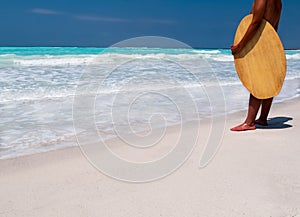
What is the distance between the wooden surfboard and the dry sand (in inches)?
30.3

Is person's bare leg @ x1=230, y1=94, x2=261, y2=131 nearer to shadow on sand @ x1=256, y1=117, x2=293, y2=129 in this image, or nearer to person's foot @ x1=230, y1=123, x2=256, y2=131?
person's foot @ x1=230, y1=123, x2=256, y2=131

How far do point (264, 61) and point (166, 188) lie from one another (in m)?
1.89

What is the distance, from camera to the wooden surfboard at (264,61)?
3152 mm

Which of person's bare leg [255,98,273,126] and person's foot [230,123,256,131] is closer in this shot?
person's foot [230,123,256,131]

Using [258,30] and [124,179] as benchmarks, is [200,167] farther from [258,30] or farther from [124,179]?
[258,30]

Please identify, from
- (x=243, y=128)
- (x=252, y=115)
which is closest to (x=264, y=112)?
(x=252, y=115)

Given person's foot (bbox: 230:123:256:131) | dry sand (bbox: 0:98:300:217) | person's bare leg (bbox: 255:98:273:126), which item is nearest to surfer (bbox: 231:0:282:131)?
person's foot (bbox: 230:123:256:131)

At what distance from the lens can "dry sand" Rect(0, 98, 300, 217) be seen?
1628mm

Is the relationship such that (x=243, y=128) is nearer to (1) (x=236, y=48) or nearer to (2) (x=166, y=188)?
(1) (x=236, y=48)

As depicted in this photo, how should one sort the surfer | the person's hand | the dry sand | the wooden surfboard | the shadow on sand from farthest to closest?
1. the shadow on sand
2. the person's hand
3. the wooden surfboard
4. the surfer
5. the dry sand

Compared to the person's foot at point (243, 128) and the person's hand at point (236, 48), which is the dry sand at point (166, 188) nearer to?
the person's foot at point (243, 128)

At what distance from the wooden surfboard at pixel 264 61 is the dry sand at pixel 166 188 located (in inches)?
30.3

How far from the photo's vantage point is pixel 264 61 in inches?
126

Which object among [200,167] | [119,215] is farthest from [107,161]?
[119,215]
